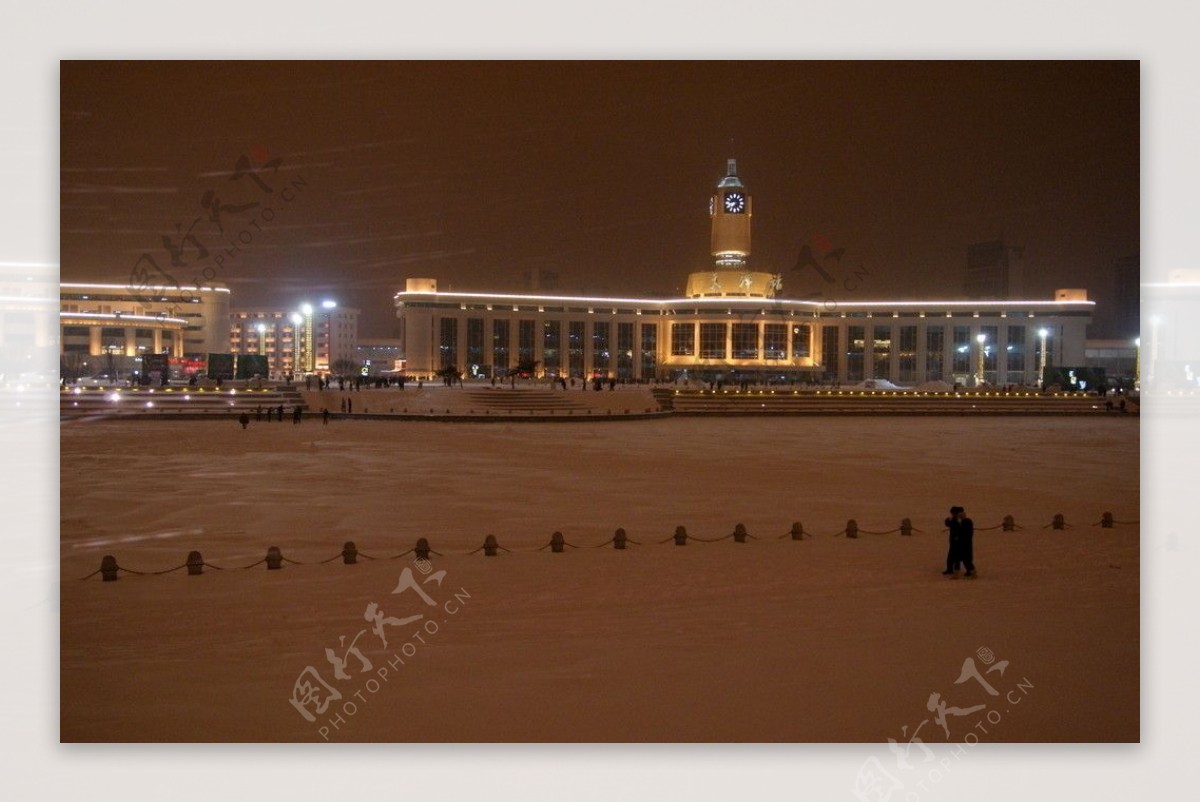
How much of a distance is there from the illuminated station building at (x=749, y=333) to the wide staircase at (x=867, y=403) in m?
38.1

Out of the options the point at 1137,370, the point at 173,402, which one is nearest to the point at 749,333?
the point at 1137,370

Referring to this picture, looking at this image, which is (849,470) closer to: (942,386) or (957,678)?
(957,678)

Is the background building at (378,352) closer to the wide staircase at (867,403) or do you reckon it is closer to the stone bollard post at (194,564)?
the wide staircase at (867,403)

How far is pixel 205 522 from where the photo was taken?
13.2 meters

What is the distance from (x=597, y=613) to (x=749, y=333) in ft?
277

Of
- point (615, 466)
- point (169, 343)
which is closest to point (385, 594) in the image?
point (615, 466)

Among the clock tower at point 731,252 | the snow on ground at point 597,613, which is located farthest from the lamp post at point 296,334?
the clock tower at point 731,252

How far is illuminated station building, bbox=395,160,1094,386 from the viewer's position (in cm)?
8831

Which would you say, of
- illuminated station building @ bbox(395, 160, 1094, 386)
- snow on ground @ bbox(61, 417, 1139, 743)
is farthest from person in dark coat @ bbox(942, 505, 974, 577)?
illuminated station building @ bbox(395, 160, 1094, 386)

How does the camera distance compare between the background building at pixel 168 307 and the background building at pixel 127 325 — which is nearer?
the background building at pixel 127 325

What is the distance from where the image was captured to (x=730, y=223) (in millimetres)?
96750

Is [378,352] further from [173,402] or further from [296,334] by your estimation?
[173,402]

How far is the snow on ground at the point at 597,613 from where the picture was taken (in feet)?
21.3

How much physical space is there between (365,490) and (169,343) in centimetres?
8147
